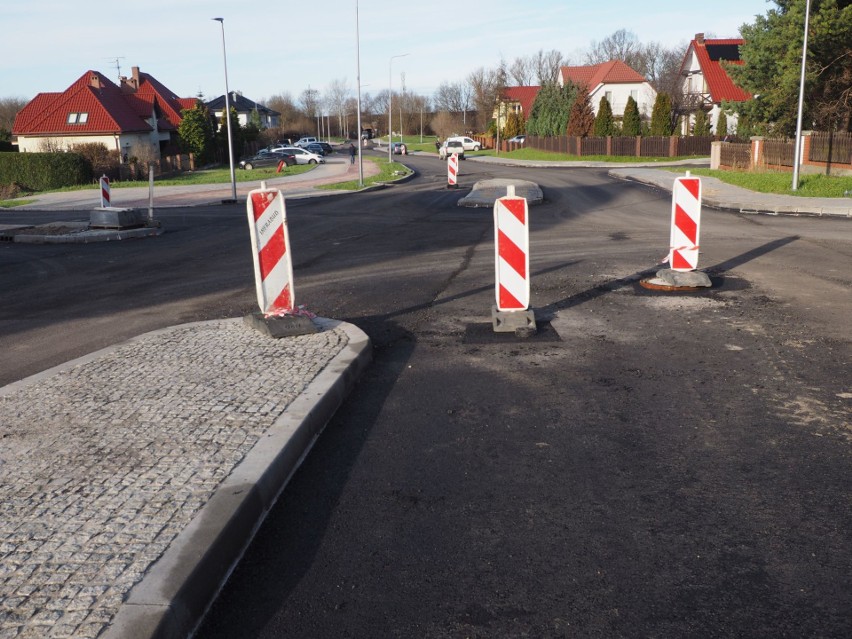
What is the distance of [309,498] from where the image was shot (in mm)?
4477

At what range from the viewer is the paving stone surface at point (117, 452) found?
3.34m

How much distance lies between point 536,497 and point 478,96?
98.2 metres

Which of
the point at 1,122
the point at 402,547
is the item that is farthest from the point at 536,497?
the point at 1,122

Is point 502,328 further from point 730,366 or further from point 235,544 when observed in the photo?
point 235,544

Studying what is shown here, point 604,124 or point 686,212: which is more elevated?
point 604,124

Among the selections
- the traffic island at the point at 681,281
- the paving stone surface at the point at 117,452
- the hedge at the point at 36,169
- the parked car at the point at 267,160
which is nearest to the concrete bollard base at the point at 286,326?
the paving stone surface at the point at 117,452

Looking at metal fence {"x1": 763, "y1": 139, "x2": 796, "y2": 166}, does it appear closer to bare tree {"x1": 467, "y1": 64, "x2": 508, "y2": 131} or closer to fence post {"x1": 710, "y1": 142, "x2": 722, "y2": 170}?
fence post {"x1": 710, "y1": 142, "x2": 722, "y2": 170}

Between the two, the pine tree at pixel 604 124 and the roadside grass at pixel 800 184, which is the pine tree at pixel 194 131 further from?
the roadside grass at pixel 800 184

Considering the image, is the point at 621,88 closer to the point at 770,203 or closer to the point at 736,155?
the point at 736,155

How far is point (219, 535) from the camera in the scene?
3.68 metres

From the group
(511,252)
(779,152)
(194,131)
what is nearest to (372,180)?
(779,152)

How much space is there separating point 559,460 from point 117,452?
2720mm

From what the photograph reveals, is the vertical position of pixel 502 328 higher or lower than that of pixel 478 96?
lower

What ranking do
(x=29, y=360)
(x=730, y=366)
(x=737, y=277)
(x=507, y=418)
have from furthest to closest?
(x=737, y=277), (x=29, y=360), (x=730, y=366), (x=507, y=418)
